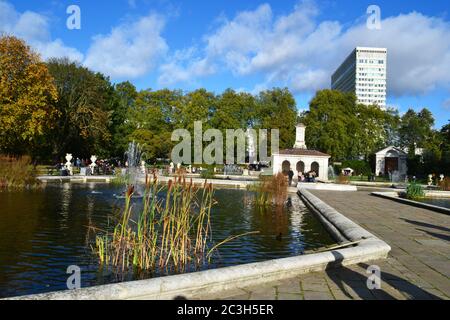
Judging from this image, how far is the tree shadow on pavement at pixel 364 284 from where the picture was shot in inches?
198

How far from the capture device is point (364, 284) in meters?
5.50

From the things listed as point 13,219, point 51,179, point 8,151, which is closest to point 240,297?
point 13,219

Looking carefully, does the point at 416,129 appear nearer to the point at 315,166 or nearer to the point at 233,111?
the point at 233,111

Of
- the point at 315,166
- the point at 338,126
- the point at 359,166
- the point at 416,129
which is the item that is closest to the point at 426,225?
the point at 315,166

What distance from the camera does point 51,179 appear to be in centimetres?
2847

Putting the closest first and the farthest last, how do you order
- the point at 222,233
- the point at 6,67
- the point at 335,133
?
the point at 222,233 → the point at 6,67 → the point at 335,133

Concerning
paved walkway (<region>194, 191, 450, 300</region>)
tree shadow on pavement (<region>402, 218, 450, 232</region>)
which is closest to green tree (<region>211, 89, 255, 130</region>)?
tree shadow on pavement (<region>402, 218, 450, 232</region>)

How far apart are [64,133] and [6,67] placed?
14.4 meters

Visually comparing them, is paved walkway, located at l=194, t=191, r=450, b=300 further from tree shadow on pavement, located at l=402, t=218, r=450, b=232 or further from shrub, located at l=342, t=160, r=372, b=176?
shrub, located at l=342, t=160, r=372, b=176

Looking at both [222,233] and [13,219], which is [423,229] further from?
[13,219]

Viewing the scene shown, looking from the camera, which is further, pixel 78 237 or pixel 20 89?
pixel 20 89

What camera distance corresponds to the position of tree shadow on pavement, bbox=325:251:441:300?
502 cm

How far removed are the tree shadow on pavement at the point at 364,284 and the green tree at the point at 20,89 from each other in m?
29.1

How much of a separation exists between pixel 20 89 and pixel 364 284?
1256 inches
